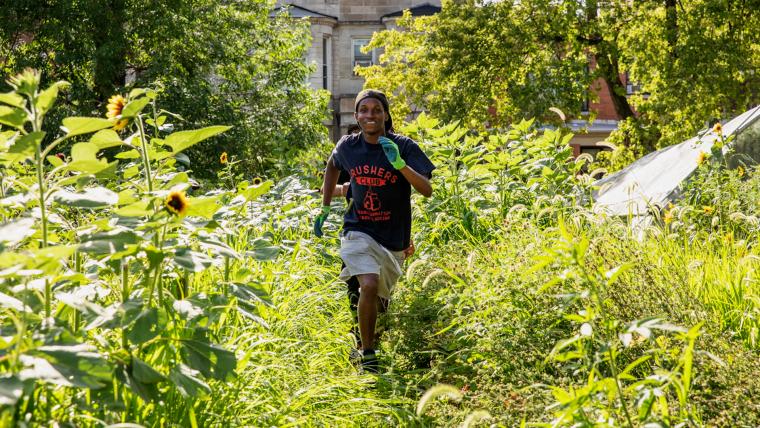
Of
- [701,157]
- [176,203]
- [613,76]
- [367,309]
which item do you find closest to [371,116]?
[367,309]

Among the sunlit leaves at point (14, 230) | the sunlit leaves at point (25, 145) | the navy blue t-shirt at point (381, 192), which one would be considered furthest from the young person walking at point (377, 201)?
the sunlit leaves at point (14, 230)

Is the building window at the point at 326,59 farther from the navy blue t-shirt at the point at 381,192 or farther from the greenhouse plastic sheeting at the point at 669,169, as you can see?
the navy blue t-shirt at the point at 381,192

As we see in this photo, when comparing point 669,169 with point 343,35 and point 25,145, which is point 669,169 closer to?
point 25,145

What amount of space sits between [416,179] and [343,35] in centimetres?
3852

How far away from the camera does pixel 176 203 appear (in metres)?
2.80

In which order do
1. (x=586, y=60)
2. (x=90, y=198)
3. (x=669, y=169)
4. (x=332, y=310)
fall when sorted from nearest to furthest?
1. (x=90, y=198)
2. (x=332, y=310)
3. (x=669, y=169)
4. (x=586, y=60)

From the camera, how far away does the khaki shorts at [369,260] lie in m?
5.59

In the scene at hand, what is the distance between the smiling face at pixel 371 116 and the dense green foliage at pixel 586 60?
15169 millimetres

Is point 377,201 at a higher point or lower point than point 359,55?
higher

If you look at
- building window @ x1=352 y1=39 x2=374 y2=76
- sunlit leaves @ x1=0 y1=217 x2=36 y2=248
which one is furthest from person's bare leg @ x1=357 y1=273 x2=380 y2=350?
building window @ x1=352 y1=39 x2=374 y2=76

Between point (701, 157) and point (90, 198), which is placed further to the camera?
point (701, 157)

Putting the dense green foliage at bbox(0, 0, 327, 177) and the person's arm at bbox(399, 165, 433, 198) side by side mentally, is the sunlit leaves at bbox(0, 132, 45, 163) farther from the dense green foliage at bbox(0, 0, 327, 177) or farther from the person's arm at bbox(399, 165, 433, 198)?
the dense green foliage at bbox(0, 0, 327, 177)

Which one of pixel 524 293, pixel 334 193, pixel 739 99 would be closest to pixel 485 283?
pixel 524 293

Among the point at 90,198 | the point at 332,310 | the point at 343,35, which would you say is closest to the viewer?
the point at 90,198
